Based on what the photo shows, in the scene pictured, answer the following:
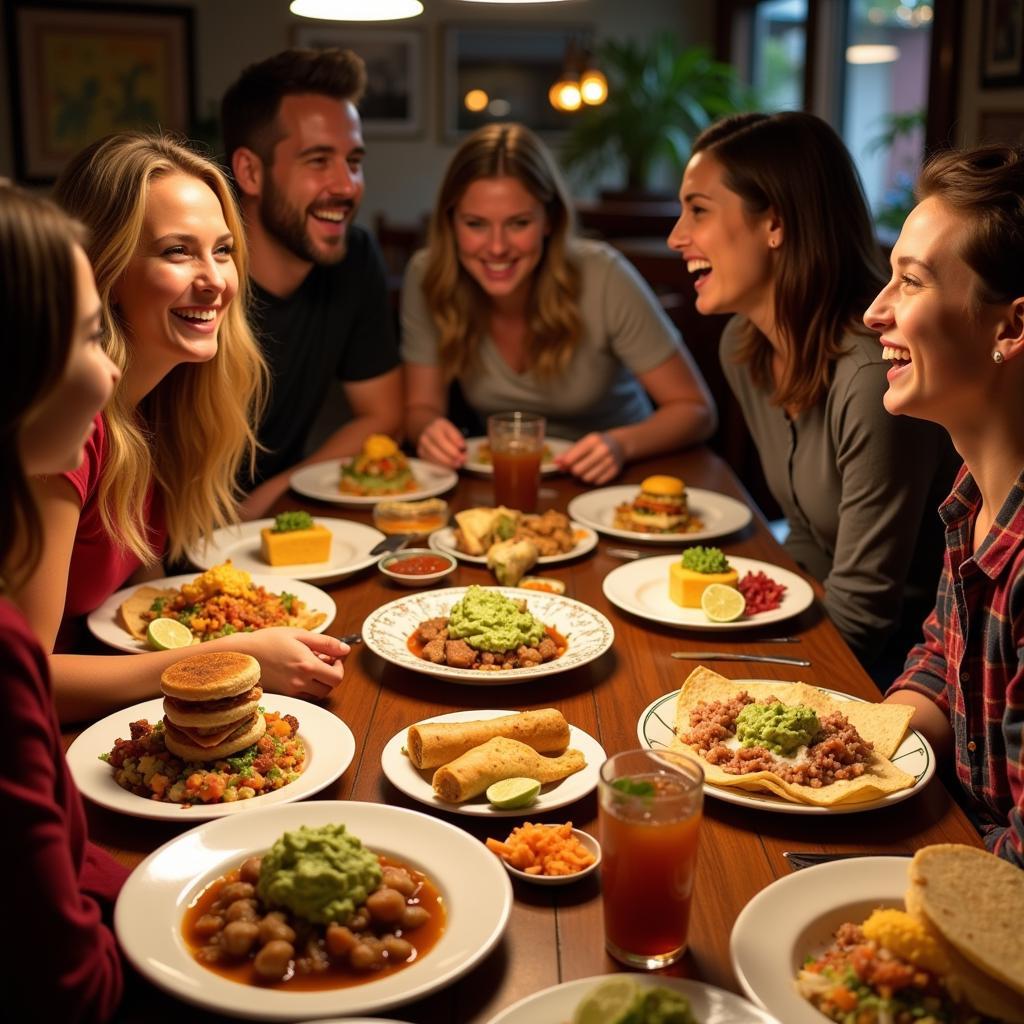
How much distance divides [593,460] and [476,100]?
20.9ft

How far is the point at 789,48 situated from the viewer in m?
8.07

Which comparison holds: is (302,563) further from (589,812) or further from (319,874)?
(319,874)

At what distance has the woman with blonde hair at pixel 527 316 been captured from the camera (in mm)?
3527

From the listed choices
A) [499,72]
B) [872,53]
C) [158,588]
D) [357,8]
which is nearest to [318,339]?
[357,8]

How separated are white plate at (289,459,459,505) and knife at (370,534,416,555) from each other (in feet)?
0.72

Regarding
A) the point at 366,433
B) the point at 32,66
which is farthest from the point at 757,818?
the point at 32,66

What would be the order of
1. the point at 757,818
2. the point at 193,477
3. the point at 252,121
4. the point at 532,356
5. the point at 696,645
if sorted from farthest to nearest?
the point at 532,356 < the point at 252,121 < the point at 193,477 < the point at 696,645 < the point at 757,818

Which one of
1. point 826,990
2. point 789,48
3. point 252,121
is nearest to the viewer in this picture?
point 826,990

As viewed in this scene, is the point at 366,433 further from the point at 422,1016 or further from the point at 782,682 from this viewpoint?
the point at 422,1016

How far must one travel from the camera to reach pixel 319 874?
4.09 ft

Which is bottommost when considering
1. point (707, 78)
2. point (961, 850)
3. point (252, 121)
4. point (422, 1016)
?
point (422, 1016)

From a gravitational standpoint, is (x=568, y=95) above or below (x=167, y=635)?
above

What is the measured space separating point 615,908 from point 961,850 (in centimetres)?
37

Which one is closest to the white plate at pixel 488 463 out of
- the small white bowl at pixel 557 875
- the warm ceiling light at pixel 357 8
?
the warm ceiling light at pixel 357 8
